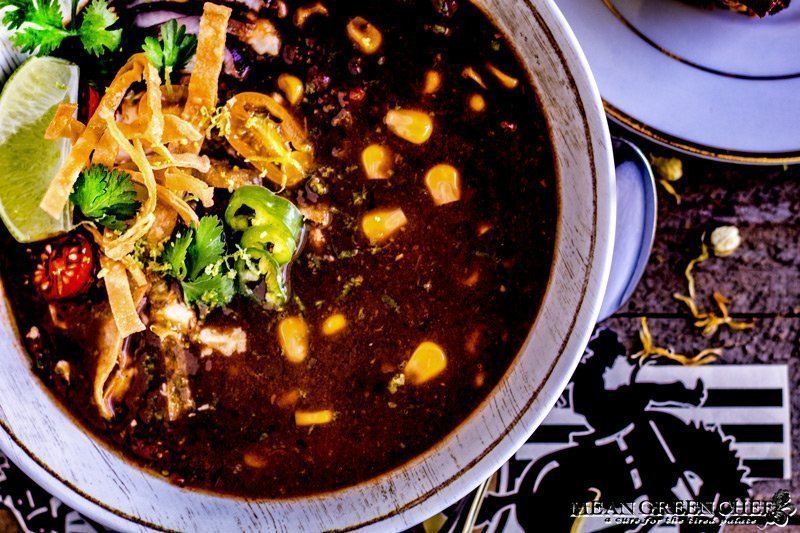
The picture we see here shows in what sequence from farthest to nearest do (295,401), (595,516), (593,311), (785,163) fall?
(595,516)
(785,163)
(295,401)
(593,311)

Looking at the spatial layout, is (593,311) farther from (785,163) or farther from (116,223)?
(116,223)

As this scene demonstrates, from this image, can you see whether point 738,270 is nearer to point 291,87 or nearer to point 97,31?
point 291,87

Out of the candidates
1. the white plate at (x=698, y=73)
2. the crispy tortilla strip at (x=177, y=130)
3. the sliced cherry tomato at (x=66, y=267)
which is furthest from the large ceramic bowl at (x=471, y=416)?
the crispy tortilla strip at (x=177, y=130)

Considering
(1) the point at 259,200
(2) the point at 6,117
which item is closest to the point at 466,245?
(1) the point at 259,200

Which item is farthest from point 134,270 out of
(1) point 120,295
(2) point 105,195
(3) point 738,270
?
(3) point 738,270

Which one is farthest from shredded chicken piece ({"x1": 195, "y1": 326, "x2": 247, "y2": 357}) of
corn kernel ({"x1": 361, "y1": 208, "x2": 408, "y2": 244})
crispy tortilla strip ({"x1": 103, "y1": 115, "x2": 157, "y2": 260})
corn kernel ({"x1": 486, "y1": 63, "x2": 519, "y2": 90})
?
corn kernel ({"x1": 486, "y1": 63, "x2": 519, "y2": 90})

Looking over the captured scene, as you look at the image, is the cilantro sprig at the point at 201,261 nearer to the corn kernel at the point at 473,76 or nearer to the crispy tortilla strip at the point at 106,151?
the crispy tortilla strip at the point at 106,151

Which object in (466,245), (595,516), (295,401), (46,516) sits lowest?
(46,516)
